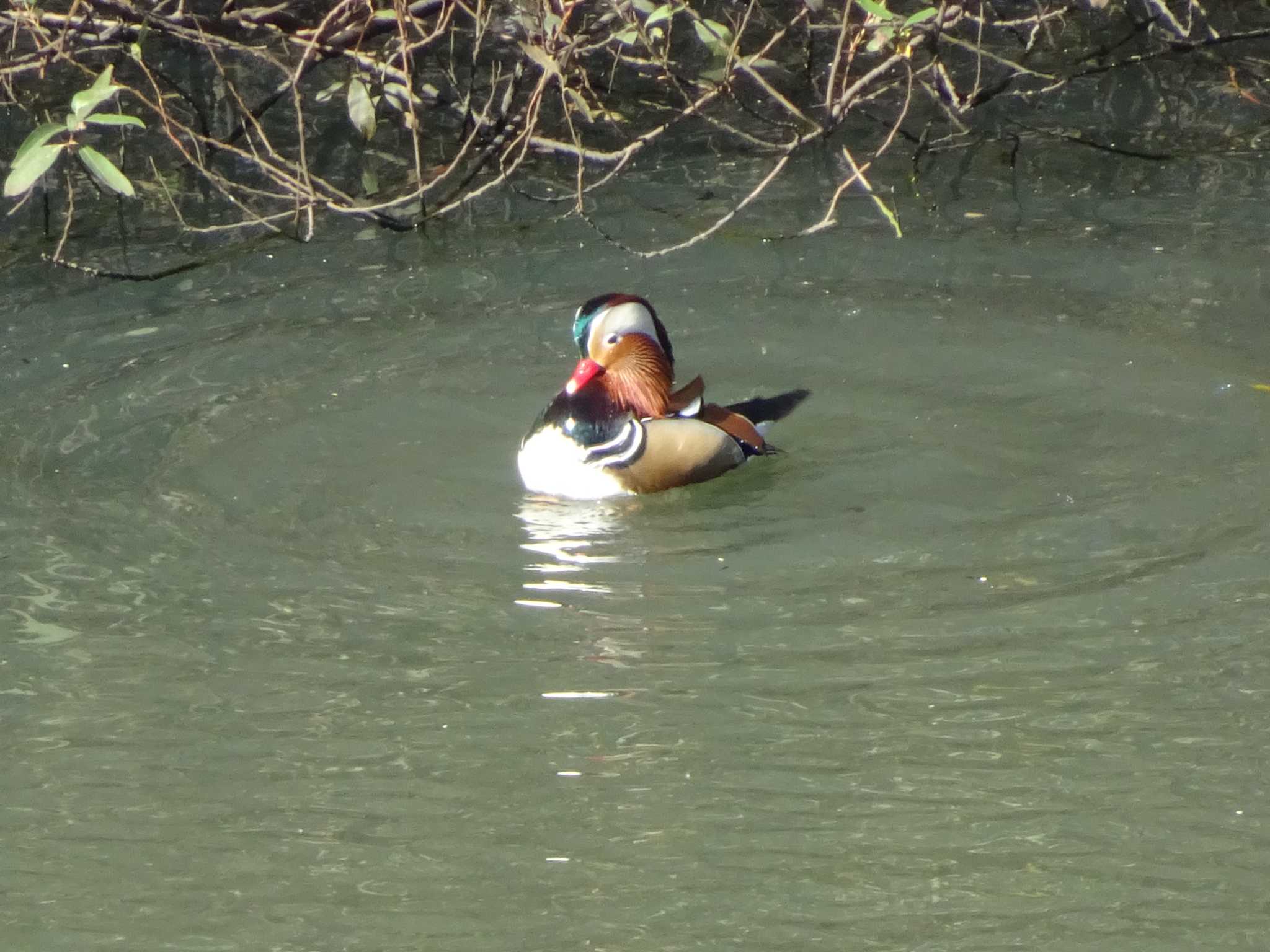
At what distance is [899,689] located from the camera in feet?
14.0

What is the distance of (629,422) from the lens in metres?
6.12

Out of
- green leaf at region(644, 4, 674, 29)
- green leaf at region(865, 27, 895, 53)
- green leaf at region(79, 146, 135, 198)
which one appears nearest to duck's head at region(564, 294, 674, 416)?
green leaf at region(644, 4, 674, 29)

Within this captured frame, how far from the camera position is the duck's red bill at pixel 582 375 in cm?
611

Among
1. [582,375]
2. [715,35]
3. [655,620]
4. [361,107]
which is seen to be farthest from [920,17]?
[655,620]

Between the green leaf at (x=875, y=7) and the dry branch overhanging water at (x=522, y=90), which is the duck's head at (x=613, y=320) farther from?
the green leaf at (x=875, y=7)

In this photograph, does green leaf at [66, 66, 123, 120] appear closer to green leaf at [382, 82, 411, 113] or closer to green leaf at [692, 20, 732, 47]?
green leaf at [382, 82, 411, 113]

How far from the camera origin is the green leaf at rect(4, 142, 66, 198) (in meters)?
5.75

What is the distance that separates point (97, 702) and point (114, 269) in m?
4.15

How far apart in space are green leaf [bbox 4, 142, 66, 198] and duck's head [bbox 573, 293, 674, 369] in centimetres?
191

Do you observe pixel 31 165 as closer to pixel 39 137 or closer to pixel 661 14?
pixel 39 137

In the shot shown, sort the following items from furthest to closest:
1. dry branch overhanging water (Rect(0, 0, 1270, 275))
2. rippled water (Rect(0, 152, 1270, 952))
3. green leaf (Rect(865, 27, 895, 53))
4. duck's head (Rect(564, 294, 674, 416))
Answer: dry branch overhanging water (Rect(0, 0, 1270, 275))
green leaf (Rect(865, 27, 895, 53))
duck's head (Rect(564, 294, 674, 416))
rippled water (Rect(0, 152, 1270, 952))

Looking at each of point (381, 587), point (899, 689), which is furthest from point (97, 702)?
point (899, 689)

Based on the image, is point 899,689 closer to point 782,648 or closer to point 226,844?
point 782,648

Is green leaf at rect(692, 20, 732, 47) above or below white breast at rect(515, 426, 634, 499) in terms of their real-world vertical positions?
above
